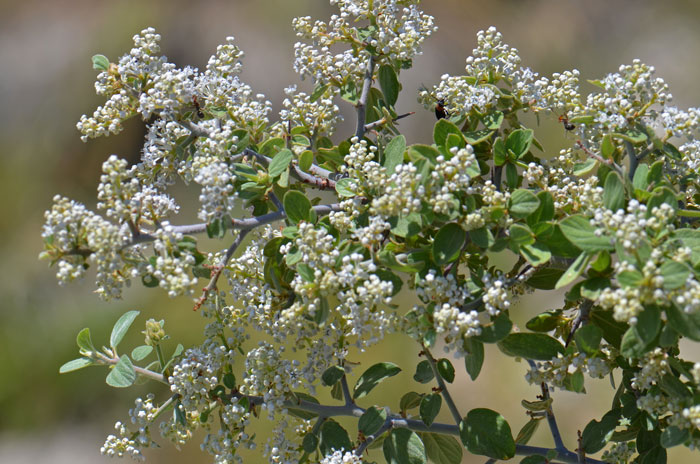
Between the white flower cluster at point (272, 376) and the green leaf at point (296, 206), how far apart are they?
7.3 inches

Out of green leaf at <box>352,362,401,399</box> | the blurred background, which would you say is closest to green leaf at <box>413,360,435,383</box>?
green leaf at <box>352,362,401,399</box>

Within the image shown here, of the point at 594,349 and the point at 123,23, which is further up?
the point at 123,23

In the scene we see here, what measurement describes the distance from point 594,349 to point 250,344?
2.09 metres

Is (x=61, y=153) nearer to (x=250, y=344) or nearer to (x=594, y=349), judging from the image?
(x=250, y=344)

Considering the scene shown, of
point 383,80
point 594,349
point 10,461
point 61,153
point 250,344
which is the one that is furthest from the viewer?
point 61,153

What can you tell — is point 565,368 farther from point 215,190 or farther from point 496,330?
point 215,190

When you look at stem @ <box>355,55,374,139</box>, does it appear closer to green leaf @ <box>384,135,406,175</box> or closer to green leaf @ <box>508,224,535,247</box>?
green leaf @ <box>384,135,406,175</box>

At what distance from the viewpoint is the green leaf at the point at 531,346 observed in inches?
32.2

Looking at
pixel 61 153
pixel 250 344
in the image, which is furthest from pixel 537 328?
pixel 61 153

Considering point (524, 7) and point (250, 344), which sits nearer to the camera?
point (250, 344)

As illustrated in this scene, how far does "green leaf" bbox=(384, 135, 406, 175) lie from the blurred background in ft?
6.44

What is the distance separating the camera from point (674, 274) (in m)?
0.63

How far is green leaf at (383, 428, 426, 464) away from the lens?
0.89 meters

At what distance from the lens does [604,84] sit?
85cm
